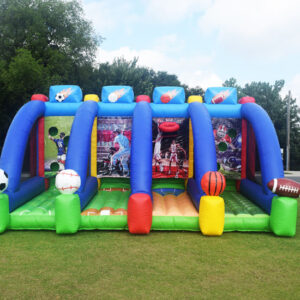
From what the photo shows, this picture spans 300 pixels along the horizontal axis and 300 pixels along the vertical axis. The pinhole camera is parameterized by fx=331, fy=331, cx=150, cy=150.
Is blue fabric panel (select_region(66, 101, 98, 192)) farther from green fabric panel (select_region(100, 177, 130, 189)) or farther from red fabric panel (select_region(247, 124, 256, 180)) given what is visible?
red fabric panel (select_region(247, 124, 256, 180))

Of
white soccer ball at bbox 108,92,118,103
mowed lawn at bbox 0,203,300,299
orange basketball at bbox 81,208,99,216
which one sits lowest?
mowed lawn at bbox 0,203,300,299

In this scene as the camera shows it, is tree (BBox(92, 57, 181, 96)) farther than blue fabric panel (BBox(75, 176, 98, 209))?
Yes

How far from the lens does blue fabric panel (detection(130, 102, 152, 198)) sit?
550 cm

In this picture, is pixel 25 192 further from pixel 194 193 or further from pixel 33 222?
pixel 194 193

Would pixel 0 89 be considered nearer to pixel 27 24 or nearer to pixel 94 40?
pixel 27 24

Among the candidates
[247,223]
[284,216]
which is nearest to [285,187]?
[284,216]

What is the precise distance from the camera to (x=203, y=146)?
5.76m

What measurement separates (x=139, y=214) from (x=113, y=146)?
2.88 m

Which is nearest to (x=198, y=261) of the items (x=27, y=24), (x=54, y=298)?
(x=54, y=298)

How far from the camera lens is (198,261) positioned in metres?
4.31

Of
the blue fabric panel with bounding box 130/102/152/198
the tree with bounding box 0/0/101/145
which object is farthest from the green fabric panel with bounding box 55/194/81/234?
the tree with bounding box 0/0/101/145

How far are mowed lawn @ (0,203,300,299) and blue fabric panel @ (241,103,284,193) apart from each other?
1021 millimetres

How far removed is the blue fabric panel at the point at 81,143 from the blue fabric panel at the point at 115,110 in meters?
0.72

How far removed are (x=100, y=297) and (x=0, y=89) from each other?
47.6ft
